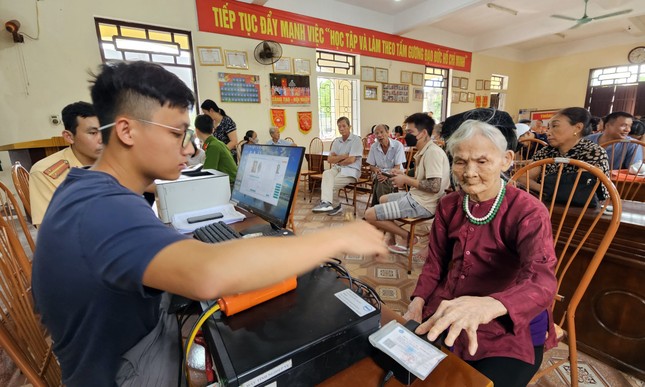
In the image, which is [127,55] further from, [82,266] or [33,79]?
[82,266]

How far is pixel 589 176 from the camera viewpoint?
1400 millimetres

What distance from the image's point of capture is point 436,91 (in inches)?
316

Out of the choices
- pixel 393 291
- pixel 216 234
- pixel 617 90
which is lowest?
pixel 393 291

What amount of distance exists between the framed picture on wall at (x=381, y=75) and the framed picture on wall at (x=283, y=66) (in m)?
2.27

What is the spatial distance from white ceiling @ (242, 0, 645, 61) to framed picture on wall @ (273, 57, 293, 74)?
871 millimetres

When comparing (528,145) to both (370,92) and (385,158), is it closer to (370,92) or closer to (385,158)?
(385,158)

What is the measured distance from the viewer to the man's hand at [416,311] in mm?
943

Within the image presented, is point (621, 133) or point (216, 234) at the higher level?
point (621, 133)

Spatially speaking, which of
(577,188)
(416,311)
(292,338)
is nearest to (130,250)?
(292,338)

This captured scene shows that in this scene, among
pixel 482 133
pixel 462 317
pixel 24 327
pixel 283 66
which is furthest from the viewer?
pixel 283 66

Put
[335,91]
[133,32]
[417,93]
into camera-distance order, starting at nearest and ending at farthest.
Result: [133,32]
[335,91]
[417,93]

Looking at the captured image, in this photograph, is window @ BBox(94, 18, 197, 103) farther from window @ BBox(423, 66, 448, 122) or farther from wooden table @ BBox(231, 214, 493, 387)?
window @ BBox(423, 66, 448, 122)

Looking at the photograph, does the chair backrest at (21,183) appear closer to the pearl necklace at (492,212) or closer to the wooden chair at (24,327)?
the wooden chair at (24,327)

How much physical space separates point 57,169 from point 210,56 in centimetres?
368
